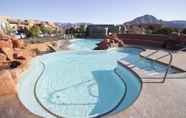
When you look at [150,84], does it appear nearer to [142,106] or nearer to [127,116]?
[142,106]

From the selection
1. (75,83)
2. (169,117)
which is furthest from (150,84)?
(75,83)

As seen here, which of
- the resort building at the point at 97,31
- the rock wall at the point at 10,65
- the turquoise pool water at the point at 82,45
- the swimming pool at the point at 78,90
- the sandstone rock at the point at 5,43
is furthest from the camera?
the resort building at the point at 97,31

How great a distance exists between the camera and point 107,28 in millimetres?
34750

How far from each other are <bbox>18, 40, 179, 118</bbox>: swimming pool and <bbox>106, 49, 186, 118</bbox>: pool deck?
496mm

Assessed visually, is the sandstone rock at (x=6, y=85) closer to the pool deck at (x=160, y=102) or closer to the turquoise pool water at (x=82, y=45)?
the pool deck at (x=160, y=102)

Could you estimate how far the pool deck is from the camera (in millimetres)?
5133

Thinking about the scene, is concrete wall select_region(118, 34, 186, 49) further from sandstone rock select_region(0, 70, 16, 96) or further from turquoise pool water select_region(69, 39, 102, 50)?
sandstone rock select_region(0, 70, 16, 96)

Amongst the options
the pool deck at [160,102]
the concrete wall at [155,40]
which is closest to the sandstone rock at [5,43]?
the pool deck at [160,102]

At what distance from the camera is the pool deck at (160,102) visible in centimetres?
513

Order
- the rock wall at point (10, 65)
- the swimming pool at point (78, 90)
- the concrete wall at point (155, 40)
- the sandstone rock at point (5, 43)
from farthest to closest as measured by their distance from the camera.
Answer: the concrete wall at point (155, 40) < the sandstone rock at point (5, 43) < the rock wall at point (10, 65) < the swimming pool at point (78, 90)

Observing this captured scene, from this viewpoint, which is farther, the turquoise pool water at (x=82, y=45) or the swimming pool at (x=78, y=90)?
the turquoise pool water at (x=82, y=45)

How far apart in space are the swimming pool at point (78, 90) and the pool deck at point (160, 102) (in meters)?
0.50

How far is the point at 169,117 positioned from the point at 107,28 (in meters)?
30.7

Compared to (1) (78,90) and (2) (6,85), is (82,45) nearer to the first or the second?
(1) (78,90)
